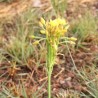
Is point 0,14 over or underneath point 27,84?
over

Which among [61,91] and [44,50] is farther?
[44,50]

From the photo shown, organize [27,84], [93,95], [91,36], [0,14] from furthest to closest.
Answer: [0,14] < [91,36] < [27,84] < [93,95]

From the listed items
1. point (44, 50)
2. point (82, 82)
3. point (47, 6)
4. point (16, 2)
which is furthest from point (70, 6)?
point (82, 82)

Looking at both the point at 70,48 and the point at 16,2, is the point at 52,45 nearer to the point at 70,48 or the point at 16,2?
the point at 70,48

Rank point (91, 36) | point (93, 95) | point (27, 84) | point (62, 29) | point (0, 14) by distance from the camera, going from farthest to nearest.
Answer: point (0, 14)
point (91, 36)
point (27, 84)
point (93, 95)
point (62, 29)

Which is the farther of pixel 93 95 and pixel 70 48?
pixel 70 48

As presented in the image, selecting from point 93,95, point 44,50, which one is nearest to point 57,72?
point 44,50

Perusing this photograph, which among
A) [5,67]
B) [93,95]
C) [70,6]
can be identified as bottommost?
[93,95]

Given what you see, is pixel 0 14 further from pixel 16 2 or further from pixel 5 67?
pixel 5 67

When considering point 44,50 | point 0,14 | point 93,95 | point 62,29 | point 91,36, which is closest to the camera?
point 62,29
